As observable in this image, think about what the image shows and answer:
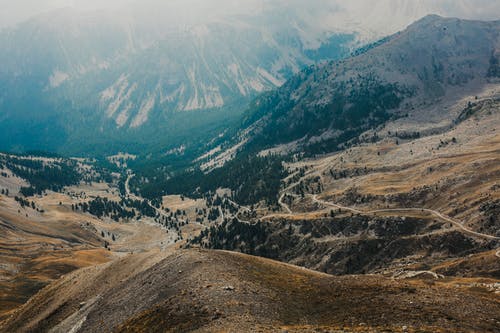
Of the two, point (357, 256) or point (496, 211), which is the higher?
point (496, 211)

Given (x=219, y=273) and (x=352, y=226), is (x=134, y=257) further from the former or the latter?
(x=352, y=226)

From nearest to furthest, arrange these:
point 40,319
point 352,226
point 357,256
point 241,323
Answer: point 241,323, point 40,319, point 357,256, point 352,226

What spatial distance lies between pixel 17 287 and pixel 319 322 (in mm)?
162379

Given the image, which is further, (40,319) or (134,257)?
(134,257)

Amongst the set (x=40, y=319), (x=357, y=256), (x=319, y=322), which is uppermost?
(x=319, y=322)

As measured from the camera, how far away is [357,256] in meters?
175

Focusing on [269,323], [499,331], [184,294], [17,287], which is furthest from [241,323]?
[17,287]

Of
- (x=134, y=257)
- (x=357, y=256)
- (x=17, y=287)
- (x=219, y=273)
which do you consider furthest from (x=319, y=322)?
(x=17, y=287)

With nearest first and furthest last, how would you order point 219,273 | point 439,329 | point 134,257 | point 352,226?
point 439,329, point 219,273, point 134,257, point 352,226

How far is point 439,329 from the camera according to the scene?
165 ft

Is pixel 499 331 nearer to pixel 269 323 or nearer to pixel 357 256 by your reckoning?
pixel 269 323

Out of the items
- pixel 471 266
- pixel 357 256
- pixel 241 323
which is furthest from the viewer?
pixel 357 256

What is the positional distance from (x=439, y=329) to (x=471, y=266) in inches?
3437

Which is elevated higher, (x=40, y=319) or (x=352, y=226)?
(x=40, y=319)
